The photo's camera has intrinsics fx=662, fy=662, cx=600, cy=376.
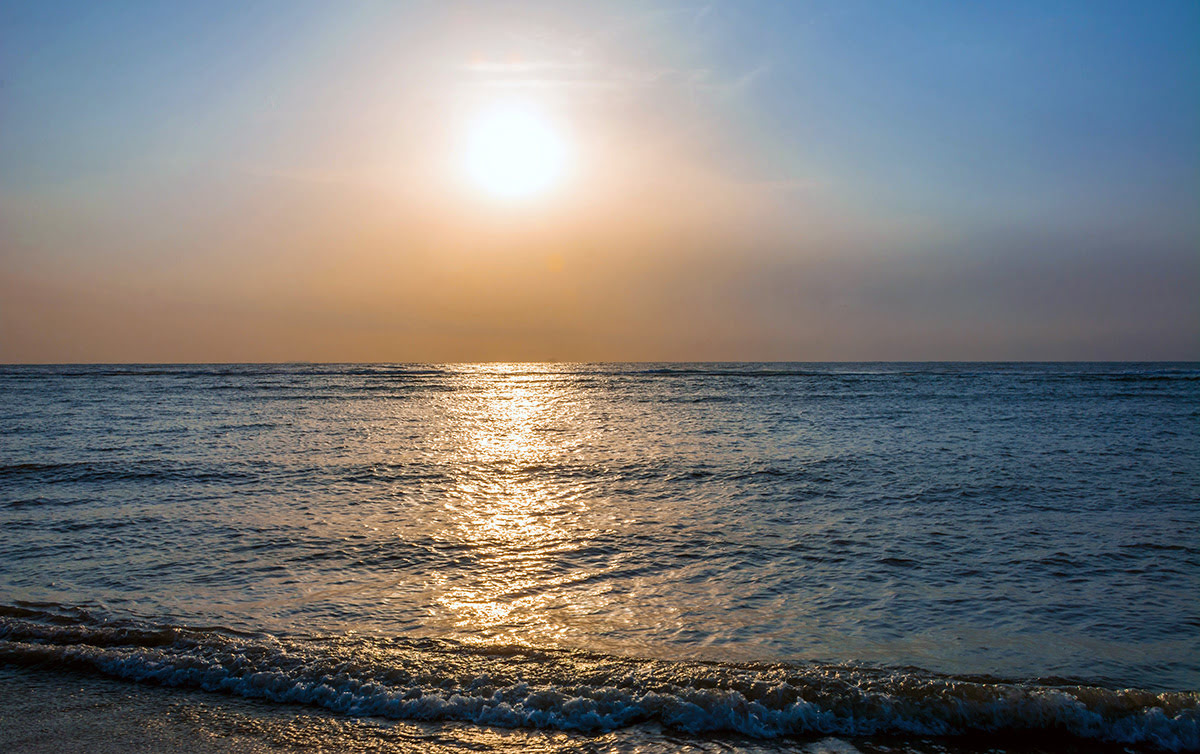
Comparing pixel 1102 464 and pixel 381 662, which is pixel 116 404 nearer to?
pixel 381 662

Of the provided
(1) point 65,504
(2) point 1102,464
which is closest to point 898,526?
(2) point 1102,464

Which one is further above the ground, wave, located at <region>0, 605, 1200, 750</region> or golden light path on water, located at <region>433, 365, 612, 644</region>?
wave, located at <region>0, 605, 1200, 750</region>

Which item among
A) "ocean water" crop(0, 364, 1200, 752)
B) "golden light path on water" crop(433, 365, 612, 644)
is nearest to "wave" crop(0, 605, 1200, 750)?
"ocean water" crop(0, 364, 1200, 752)

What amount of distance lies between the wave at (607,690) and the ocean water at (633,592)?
2cm

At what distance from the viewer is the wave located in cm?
517

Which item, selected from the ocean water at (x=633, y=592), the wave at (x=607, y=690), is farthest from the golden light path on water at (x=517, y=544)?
the wave at (x=607, y=690)

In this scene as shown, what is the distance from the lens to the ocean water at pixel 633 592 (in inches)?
209

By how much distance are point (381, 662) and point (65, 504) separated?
10858 millimetres

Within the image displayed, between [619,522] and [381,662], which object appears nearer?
[381,662]

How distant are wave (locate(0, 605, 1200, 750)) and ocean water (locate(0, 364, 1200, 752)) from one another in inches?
1.0

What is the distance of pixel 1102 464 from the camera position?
17.3 metres

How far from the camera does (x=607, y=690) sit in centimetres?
550

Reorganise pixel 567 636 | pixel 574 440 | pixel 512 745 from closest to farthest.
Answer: pixel 512 745 → pixel 567 636 → pixel 574 440

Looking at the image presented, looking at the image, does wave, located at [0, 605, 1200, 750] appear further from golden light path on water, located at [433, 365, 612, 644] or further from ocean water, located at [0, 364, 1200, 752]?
golden light path on water, located at [433, 365, 612, 644]
